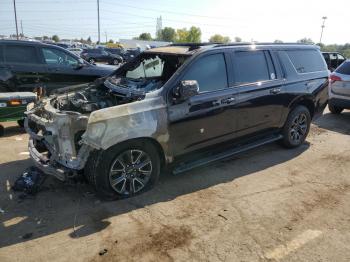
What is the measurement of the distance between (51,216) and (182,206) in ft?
5.10

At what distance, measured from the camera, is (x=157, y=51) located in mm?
5812

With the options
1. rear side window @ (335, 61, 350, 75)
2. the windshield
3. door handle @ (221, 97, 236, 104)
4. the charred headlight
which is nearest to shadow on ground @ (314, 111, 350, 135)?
rear side window @ (335, 61, 350, 75)

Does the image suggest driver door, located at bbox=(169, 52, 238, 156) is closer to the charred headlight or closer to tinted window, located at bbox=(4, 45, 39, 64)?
the charred headlight

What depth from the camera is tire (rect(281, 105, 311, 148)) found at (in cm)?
658

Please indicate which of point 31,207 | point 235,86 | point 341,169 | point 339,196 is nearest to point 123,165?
point 31,207

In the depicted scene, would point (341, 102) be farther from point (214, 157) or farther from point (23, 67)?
point (23, 67)

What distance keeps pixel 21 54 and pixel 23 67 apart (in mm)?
342

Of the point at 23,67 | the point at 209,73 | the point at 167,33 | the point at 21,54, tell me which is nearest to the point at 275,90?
the point at 209,73

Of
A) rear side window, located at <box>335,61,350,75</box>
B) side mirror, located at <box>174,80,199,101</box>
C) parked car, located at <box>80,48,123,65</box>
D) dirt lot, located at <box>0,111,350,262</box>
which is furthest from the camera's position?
parked car, located at <box>80,48,123,65</box>

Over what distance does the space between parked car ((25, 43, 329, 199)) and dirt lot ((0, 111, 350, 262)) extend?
371 millimetres

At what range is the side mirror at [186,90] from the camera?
462 cm

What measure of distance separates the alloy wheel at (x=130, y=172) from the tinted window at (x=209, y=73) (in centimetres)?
121

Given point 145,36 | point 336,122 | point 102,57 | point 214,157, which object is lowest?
point 102,57

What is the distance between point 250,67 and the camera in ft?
18.6
